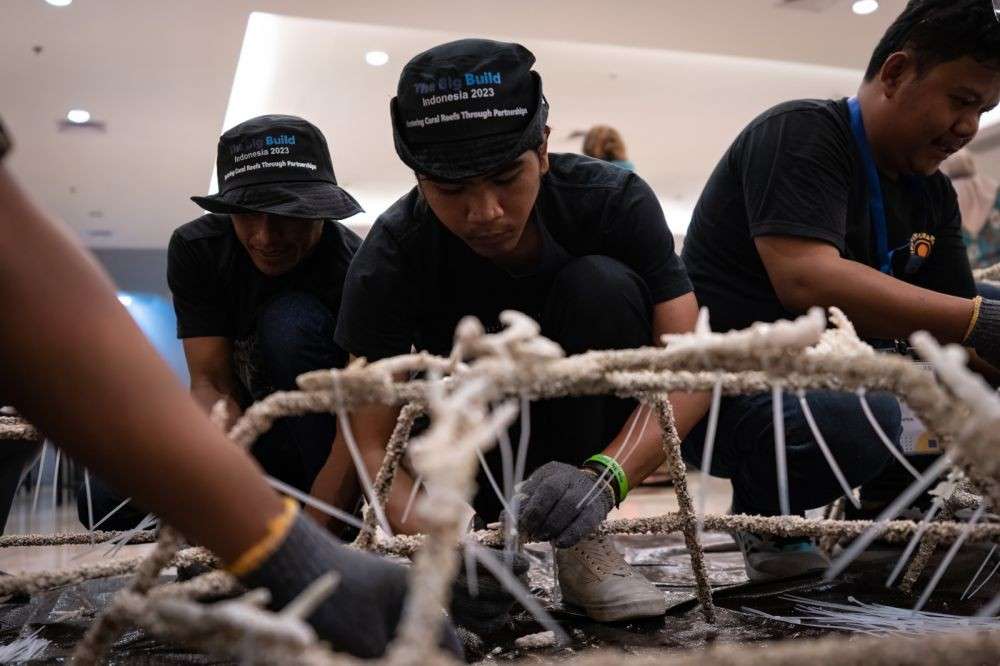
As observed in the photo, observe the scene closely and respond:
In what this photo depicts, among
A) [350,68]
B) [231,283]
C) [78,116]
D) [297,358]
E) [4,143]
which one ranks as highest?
[350,68]

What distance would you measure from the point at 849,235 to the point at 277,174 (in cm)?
78

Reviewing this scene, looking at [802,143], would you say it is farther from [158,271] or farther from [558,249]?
[158,271]

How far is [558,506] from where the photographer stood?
0.85 meters

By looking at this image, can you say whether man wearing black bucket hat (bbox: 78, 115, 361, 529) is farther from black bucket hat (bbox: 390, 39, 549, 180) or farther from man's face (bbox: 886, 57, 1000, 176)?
man's face (bbox: 886, 57, 1000, 176)

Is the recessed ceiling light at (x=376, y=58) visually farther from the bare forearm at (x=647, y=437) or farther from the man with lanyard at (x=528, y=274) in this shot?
the bare forearm at (x=647, y=437)

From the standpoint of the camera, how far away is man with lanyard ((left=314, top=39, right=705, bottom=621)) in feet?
3.07

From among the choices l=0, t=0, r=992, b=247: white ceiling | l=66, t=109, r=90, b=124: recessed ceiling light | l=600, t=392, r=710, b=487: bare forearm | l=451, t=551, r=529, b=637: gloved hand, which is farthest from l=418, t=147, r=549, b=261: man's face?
l=66, t=109, r=90, b=124: recessed ceiling light

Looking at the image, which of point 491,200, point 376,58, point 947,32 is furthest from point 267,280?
point 376,58

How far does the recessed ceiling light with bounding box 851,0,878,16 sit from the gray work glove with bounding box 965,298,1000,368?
324cm

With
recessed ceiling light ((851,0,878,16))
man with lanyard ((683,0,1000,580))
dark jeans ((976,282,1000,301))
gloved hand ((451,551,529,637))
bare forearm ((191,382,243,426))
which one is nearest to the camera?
gloved hand ((451,551,529,637))

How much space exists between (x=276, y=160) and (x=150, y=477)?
0.91m

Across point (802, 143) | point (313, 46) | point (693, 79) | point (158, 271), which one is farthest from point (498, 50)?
point (158, 271)

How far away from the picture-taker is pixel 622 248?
1.13 meters

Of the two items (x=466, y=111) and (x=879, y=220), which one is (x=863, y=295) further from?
(x=466, y=111)
